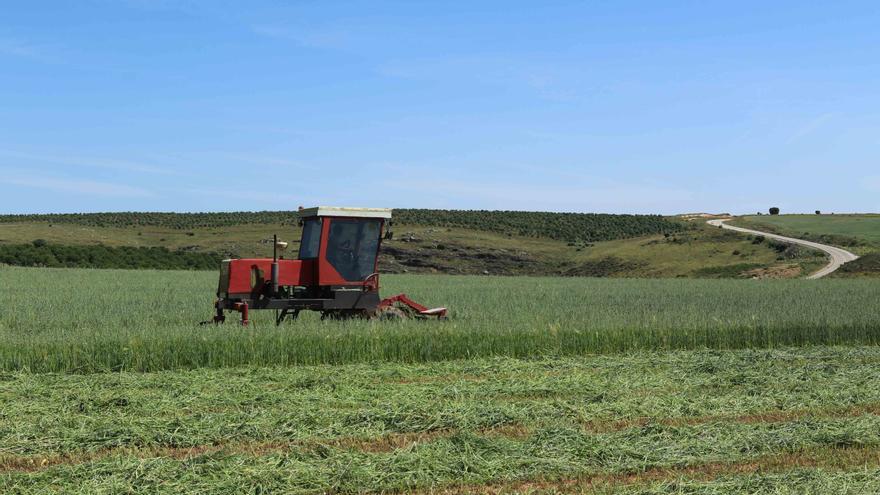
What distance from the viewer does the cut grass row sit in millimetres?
6922

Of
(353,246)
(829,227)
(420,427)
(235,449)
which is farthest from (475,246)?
(235,449)

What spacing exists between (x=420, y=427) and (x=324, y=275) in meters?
7.89

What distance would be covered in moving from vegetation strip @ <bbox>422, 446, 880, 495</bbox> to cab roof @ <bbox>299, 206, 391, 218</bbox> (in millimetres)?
9506

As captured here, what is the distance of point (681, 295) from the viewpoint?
27078 mm

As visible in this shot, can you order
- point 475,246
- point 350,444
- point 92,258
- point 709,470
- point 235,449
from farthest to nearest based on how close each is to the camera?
point 475,246 → point 92,258 → point 350,444 → point 235,449 → point 709,470

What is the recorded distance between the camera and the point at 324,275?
52.7ft

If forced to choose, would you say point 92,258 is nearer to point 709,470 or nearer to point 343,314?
point 343,314

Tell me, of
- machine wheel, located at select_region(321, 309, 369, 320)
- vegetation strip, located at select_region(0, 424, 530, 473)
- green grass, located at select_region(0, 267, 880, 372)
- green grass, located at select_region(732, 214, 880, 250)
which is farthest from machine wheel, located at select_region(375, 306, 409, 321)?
green grass, located at select_region(732, 214, 880, 250)

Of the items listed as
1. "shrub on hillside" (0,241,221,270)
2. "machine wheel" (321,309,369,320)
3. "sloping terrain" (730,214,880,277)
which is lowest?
"shrub on hillside" (0,241,221,270)

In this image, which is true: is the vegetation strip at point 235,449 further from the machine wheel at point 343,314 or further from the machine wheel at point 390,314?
the machine wheel at point 343,314

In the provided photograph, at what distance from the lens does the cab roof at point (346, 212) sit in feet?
51.5

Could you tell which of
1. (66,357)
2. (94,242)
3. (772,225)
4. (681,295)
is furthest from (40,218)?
(66,357)

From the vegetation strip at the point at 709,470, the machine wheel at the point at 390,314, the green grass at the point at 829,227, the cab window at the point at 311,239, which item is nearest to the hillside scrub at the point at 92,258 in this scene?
the cab window at the point at 311,239

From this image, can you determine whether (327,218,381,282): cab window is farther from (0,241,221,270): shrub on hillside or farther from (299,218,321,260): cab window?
(0,241,221,270): shrub on hillside
